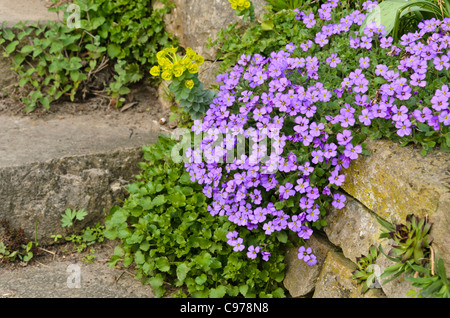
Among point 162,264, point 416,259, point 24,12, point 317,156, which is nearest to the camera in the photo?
point 416,259

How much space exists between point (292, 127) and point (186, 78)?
623 mm

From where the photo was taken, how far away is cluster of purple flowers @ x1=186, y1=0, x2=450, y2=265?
2.26m

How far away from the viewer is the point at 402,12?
276cm

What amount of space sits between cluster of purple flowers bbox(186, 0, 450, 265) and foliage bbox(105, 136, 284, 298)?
0.11 meters

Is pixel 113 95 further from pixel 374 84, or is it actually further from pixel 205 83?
pixel 374 84

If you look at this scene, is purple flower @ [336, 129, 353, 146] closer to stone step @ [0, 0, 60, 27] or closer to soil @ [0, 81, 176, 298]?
soil @ [0, 81, 176, 298]

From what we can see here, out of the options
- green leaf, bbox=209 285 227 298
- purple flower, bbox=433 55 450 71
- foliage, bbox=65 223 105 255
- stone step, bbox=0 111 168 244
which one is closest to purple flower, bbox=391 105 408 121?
purple flower, bbox=433 55 450 71

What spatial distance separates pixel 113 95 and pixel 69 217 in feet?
3.97

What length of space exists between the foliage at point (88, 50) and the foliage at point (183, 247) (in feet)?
4.34

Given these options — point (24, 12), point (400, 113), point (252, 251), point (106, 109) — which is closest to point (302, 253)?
point (252, 251)

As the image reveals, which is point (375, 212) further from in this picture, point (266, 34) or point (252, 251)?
point (266, 34)

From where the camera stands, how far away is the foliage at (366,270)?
2207 millimetres
